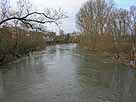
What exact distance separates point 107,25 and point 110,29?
2.69m

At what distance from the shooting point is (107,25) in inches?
1364

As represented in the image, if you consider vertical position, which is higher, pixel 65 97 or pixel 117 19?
pixel 117 19

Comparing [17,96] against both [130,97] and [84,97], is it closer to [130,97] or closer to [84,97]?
[84,97]

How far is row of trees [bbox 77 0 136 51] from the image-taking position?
82.8 ft

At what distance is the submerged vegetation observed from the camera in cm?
2400

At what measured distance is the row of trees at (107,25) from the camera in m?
25.2

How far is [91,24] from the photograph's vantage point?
44.8 metres

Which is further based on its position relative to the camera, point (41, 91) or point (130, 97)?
point (41, 91)

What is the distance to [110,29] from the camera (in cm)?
3212

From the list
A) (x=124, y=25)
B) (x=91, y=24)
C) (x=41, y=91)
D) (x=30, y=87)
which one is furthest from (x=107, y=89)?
(x=91, y=24)

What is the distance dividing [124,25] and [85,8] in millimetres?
21949

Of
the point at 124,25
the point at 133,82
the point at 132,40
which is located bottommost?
the point at 133,82

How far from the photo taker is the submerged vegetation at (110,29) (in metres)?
24.0

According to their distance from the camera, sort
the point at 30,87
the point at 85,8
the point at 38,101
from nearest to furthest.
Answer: the point at 38,101
the point at 30,87
the point at 85,8
